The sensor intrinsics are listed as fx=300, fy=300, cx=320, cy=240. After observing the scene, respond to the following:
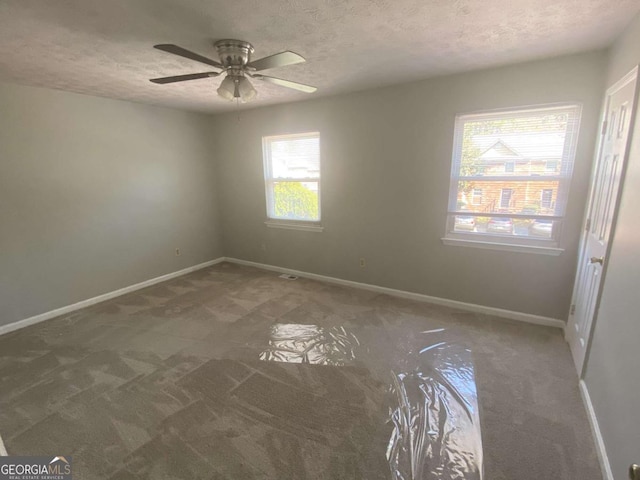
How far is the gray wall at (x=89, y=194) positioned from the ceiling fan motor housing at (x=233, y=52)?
2.33m

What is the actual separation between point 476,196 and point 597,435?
2.08 metres

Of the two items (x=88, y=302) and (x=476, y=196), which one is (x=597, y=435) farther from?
(x=88, y=302)

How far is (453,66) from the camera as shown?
2.68m

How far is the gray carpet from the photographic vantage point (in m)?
1.61

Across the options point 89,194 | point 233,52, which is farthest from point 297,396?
point 89,194

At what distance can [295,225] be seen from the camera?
439cm

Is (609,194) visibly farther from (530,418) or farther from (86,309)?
(86,309)

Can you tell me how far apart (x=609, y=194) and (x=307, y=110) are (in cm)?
311

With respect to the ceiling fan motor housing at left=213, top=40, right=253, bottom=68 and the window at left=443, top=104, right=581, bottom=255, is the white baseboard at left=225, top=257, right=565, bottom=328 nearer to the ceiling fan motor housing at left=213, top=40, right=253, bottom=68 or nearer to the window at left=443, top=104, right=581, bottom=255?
the window at left=443, top=104, right=581, bottom=255

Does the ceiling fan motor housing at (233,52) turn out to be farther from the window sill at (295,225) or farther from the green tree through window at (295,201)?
the window sill at (295,225)

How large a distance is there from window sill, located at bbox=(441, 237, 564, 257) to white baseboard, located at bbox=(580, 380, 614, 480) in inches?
46.3

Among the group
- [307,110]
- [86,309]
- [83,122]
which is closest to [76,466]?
[86,309]

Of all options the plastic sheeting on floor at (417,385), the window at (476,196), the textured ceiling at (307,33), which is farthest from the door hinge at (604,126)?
the plastic sheeting on floor at (417,385)

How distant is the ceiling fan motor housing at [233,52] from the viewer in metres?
2.01
